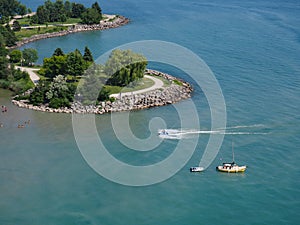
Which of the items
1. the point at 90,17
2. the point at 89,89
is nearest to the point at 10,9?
the point at 90,17

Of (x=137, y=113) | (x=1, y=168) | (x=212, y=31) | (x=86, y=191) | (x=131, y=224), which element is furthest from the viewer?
(x=212, y=31)

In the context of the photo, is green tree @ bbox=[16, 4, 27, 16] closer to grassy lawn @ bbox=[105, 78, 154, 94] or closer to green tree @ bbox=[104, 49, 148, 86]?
green tree @ bbox=[104, 49, 148, 86]

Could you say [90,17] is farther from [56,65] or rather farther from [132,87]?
[132,87]

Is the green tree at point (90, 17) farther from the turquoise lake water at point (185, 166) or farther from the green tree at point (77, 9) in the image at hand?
the turquoise lake water at point (185, 166)

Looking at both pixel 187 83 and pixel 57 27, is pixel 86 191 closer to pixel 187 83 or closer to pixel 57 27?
pixel 187 83

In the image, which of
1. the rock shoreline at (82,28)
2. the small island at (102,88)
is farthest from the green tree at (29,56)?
the rock shoreline at (82,28)

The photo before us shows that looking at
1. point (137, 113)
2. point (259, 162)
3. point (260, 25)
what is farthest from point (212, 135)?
point (260, 25)

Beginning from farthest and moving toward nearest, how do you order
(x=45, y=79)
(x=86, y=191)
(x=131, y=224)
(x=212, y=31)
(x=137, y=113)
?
(x=212, y=31) → (x=45, y=79) → (x=137, y=113) → (x=86, y=191) → (x=131, y=224)
